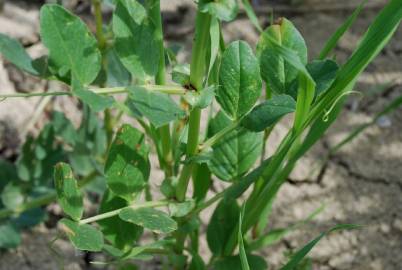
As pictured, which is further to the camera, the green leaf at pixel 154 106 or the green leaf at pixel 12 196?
the green leaf at pixel 12 196

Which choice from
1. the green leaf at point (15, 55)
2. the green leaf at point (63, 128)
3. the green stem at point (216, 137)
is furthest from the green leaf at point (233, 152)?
the green leaf at point (63, 128)

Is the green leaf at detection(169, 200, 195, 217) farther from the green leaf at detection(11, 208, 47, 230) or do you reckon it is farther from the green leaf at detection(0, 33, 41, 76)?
the green leaf at detection(11, 208, 47, 230)

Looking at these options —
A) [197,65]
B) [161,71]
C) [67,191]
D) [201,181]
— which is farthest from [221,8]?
[201,181]

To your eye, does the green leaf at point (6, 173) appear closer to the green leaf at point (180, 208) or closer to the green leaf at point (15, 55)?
the green leaf at point (15, 55)

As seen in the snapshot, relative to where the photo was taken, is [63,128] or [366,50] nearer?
[366,50]

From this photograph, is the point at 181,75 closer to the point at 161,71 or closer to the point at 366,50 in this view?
the point at 161,71

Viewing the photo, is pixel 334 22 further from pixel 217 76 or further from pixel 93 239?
pixel 93 239
